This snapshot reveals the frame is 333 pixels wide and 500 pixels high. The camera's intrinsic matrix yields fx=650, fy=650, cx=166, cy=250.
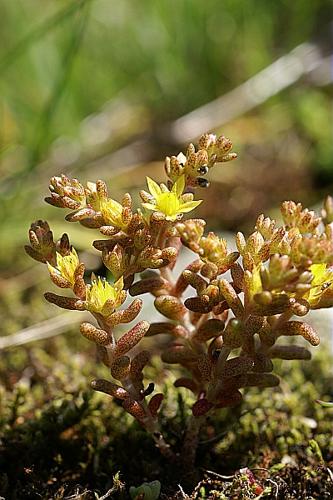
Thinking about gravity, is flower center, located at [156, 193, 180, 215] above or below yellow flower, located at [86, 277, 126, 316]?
above

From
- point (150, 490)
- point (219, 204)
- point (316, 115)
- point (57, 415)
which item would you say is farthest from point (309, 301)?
point (316, 115)

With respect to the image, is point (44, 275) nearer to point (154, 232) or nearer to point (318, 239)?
point (154, 232)

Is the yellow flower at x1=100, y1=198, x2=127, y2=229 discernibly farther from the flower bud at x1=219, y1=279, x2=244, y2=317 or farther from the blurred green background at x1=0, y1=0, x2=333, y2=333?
the blurred green background at x1=0, y1=0, x2=333, y2=333

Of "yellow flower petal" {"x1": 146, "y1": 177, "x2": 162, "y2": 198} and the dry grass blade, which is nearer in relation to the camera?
"yellow flower petal" {"x1": 146, "y1": 177, "x2": 162, "y2": 198}

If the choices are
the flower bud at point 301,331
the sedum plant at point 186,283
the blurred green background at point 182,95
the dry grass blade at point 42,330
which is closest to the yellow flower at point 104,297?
the sedum plant at point 186,283

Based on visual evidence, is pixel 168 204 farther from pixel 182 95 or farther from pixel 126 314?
pixel 182 95

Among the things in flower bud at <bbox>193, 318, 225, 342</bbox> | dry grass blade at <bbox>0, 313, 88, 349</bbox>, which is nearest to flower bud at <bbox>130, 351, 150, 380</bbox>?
flower bud at <bbox>193, 318, 225, 342</bbox>

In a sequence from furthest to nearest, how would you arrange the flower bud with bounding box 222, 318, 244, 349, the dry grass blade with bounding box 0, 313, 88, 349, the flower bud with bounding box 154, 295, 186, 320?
the dry grass blade with bounding box 0, 313, 88, 349 → the flower bud with bounding box 154, 295, 186, 320 → the flower bud with bounding box 222, 318, 244, 349
